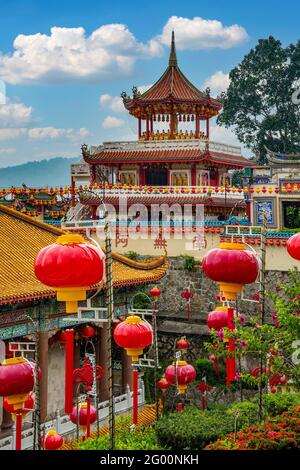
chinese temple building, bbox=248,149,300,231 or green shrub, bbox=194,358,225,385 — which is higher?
chinese temple building, bbox=248,149,300,231

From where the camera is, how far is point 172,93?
32625 millimetres

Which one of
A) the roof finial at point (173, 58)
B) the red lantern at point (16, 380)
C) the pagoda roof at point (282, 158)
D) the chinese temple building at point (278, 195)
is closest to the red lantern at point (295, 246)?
the red lantern at point (16, 380)

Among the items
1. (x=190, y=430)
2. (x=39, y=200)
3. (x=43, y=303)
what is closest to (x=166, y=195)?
(x=39, y=200)

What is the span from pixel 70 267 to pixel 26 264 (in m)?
9.25

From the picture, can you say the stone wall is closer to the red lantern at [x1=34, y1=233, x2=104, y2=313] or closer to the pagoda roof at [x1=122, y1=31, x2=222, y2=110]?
the pagoda roof at [x1=122, y1=31, x2=222, y2=110]

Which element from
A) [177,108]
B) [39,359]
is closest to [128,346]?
[39,359]

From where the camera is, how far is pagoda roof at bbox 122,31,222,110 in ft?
107

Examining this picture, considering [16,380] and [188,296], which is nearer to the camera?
[16,380]

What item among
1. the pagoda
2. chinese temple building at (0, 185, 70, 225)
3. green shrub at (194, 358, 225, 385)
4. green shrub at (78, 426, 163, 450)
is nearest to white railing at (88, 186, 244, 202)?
the pagoda

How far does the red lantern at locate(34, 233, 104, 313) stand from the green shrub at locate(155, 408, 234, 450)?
6914 millimetres

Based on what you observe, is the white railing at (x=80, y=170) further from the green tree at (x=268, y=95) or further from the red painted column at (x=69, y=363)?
the red painted column at (x=69, y=363)

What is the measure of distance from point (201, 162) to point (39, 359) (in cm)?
1769

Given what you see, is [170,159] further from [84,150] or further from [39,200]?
[39,200]
